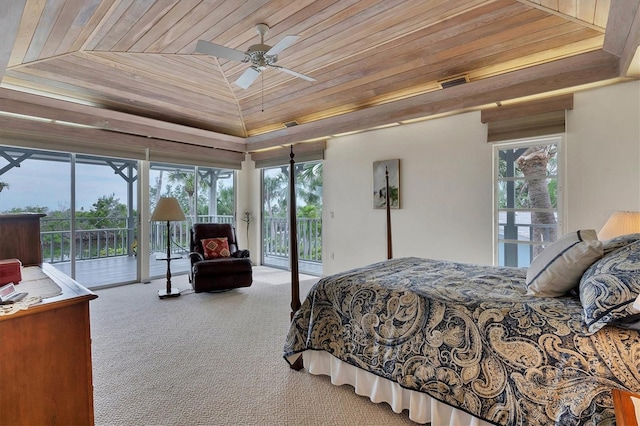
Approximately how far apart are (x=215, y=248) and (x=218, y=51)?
119 inches

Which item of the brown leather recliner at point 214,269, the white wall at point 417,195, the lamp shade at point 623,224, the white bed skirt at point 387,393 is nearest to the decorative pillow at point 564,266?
the white bed skirt at point 387,393

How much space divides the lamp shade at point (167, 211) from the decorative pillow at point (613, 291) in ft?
14.2

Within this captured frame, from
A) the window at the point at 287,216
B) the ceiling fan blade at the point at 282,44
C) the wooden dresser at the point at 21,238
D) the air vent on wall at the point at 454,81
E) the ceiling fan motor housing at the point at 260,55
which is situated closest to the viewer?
the wooden dresser at the point at 21,238

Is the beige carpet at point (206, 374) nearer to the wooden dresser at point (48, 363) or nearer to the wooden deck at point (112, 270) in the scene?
the wooden dresser at point (48, 363)

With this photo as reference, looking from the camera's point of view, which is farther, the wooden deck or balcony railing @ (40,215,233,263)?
the wooden deck

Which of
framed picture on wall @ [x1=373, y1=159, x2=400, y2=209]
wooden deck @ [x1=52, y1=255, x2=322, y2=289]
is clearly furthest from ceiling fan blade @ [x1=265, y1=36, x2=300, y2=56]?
wooden deck @ [x1=52, y1=255, x2=322, y2=289]

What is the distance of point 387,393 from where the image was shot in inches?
75.9

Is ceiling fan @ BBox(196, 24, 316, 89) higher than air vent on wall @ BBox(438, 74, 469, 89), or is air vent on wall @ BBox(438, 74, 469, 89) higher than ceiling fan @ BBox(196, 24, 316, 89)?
air vent on wall @ BBox(438, 74, 469, 89)

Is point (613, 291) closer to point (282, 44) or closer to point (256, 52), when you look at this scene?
point (282, 44)

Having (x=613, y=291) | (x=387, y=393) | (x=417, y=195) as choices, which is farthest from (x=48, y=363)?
(x=417, y=195)

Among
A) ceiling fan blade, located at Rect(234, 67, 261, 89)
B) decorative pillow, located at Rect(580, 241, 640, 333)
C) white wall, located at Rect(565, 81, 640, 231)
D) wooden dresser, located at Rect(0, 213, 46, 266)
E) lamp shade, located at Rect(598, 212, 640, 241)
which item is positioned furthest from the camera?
ceiling fan blade, located at Rect(234, 67, 261, 89)

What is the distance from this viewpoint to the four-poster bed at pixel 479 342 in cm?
128

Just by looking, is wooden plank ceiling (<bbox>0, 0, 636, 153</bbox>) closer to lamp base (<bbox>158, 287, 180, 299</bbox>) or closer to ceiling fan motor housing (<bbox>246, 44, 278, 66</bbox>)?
ceiling fan motor housing (<bbox>246, 44, 278, 66</bbox>)

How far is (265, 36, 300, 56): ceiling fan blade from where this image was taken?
248cm
